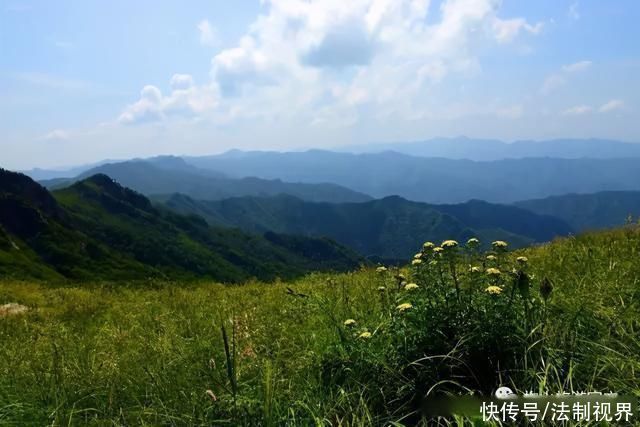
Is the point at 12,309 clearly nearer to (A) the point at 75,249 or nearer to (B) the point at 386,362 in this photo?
(B) the point at 386,362

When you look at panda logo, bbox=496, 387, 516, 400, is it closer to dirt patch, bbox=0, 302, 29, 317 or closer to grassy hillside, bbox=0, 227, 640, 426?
grassy hillside, bbox=0, 227, 640, 426

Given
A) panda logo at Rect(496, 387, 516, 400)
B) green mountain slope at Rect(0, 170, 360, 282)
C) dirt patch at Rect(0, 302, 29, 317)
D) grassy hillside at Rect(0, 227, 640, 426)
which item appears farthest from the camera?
green mountain slope at Rect(0, 170, 360, 282)

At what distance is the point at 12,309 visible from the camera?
51.1ft

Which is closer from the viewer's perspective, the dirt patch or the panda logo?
the panda logo

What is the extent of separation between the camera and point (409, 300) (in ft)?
18.0

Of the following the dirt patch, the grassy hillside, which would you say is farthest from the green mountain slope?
the grassy hillside

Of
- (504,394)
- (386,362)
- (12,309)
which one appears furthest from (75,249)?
(504,394)

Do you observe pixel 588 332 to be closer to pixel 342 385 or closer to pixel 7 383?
pixel 342 385

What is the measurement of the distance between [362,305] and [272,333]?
1.46 m

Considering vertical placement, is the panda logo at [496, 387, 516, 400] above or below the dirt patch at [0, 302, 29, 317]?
above

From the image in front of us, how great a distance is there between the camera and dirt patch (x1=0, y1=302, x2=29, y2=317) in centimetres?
1441

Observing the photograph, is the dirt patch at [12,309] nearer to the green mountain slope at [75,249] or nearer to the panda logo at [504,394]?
the panda logo at [504,394]

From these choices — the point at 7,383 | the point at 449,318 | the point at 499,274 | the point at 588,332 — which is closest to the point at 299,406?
the point at 449,318

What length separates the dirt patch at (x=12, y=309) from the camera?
14.4 m
